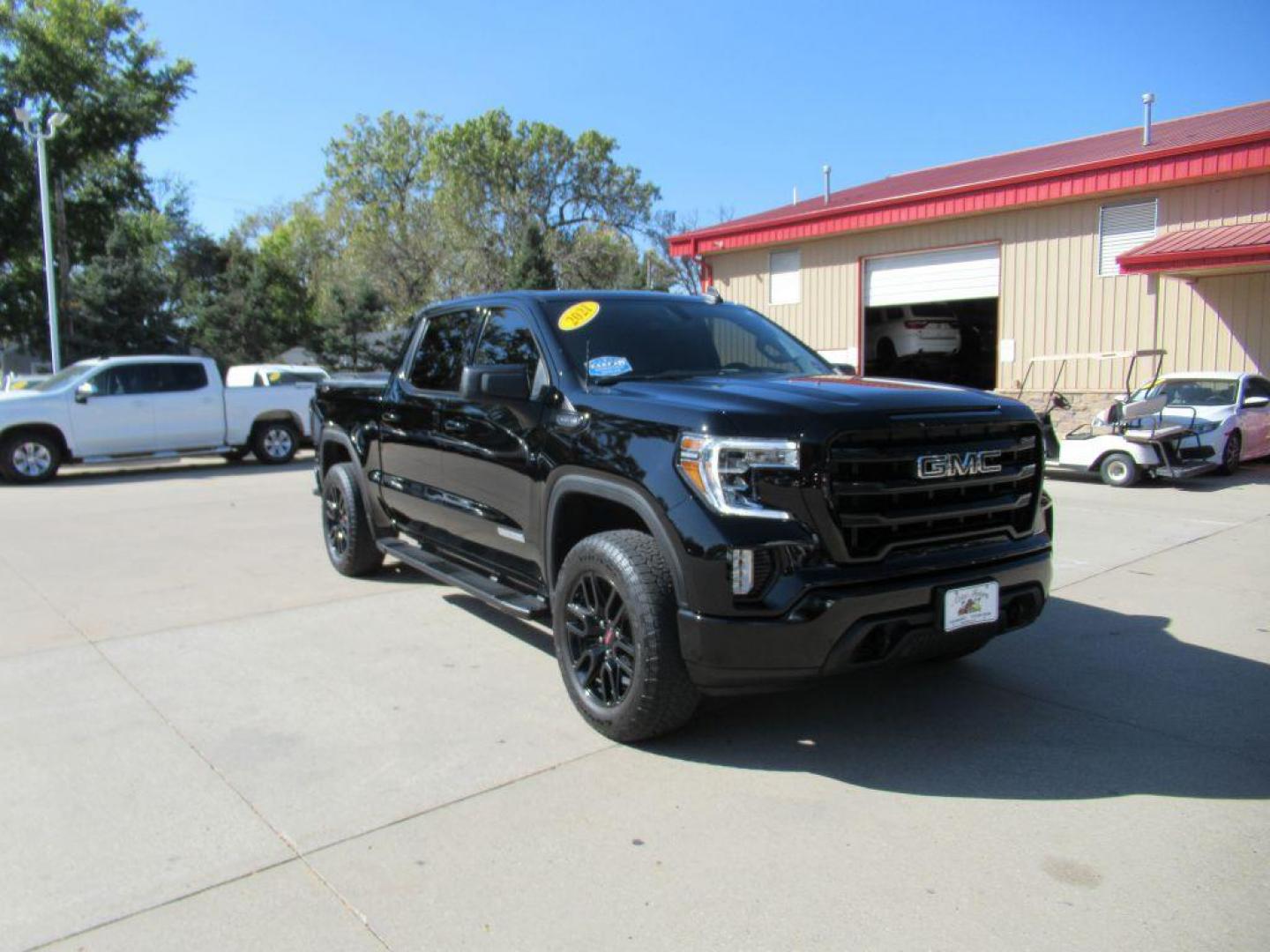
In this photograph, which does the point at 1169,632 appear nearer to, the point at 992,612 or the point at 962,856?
the point at 992,612

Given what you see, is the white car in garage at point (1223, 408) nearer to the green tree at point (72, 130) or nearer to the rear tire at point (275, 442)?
the rear tire at point (275, 442)

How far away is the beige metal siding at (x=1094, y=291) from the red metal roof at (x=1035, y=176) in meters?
0.53

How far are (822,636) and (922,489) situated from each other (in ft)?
2.38

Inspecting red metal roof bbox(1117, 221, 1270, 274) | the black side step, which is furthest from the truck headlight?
red metal roof bbox(1117, 221, 1270, 274)

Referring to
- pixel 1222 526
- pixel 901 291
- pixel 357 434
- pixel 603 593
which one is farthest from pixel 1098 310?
pixel 603 593

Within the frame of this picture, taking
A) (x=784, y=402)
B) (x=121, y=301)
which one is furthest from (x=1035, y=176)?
(x=121, y=301)

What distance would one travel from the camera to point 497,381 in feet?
14.1

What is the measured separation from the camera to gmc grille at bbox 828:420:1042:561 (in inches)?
137

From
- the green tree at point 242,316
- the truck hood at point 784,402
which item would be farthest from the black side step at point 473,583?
the green tree at point 242,316

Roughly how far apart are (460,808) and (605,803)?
517mm

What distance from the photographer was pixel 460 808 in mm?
3408

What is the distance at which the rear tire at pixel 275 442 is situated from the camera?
53.3ft

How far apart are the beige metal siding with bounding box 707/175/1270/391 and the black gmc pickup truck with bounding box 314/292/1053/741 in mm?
13193

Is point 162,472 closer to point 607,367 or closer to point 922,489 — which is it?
point 607,367
